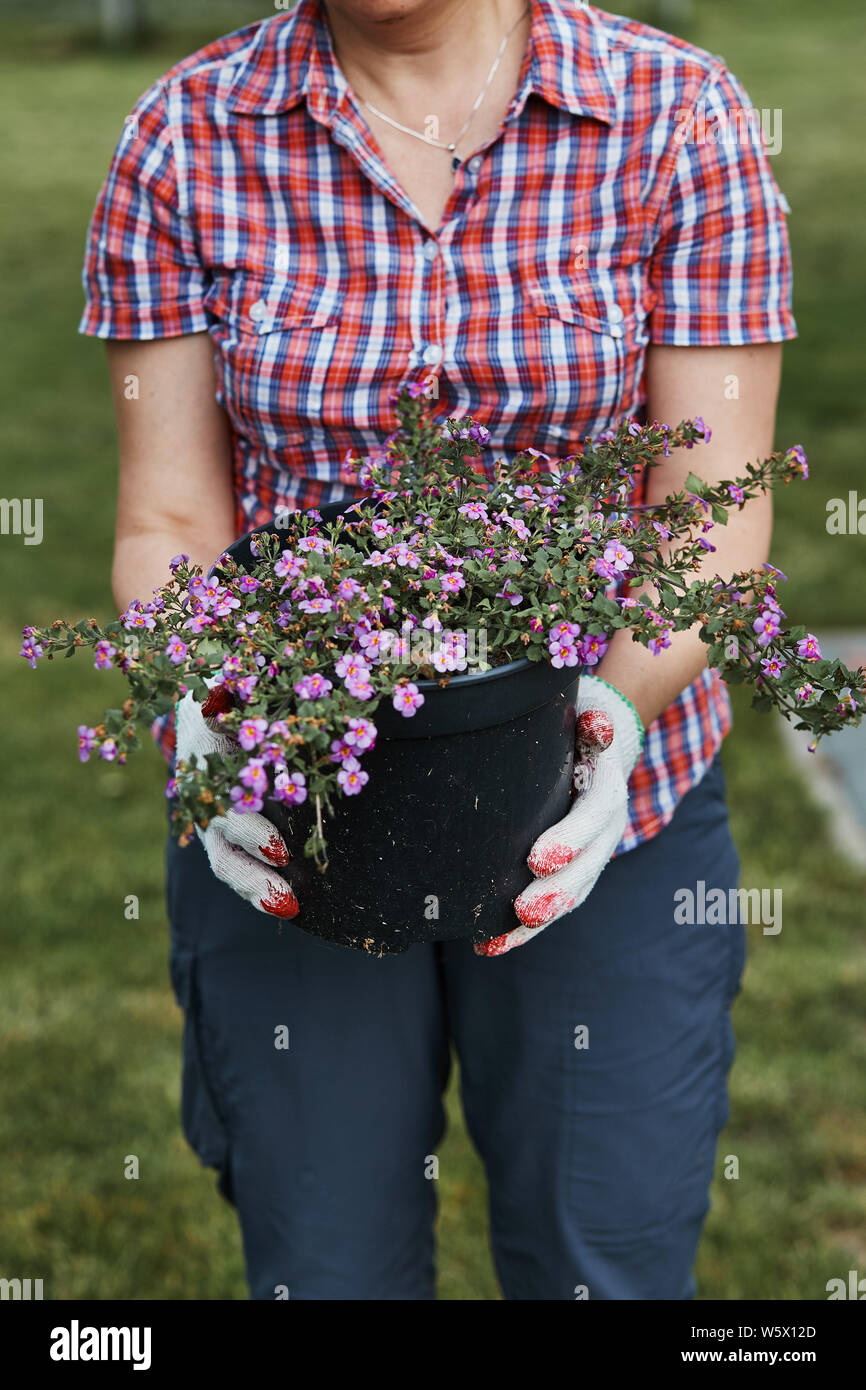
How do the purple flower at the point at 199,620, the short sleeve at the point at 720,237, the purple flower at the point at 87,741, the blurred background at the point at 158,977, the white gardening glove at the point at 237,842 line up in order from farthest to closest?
the blurred background at the point at 158,977 < the short sleeve at the point at 720,237 < the white gardening glove at the point at 237,842 < the purple flower at the point at 199,620 < the purple flower at the point at 87,741

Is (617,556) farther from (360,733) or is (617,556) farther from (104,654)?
(104,654)

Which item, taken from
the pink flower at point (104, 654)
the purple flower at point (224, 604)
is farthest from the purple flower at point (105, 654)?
the purple flower at point (224, 604)

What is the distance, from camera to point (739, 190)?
1.65m

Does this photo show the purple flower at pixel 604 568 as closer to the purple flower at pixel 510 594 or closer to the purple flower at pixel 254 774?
the purple flower at pixel 510 594

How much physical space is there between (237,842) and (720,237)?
2.96 ft

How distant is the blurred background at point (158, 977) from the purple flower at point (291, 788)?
1.68m

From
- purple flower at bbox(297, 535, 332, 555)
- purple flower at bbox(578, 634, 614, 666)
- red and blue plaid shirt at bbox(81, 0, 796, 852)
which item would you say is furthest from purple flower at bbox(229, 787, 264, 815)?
red and blue plaid shirt at bbox(81, 0, 796, 852)

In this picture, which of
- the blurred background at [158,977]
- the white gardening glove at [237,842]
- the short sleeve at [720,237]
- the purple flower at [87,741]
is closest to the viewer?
the purple flower at [87,741]

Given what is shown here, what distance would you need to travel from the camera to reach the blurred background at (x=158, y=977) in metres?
2.67

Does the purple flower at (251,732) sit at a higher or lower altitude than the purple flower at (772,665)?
lower

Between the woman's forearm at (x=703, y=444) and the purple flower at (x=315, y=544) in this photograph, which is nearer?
the purple flower at (x=315, y=544)

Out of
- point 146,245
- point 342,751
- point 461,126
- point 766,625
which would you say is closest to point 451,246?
point 461,126

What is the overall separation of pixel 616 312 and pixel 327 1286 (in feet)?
4.23

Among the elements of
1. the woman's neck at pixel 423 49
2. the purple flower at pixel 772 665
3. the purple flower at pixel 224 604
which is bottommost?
the purple flower at pixel 772 665
